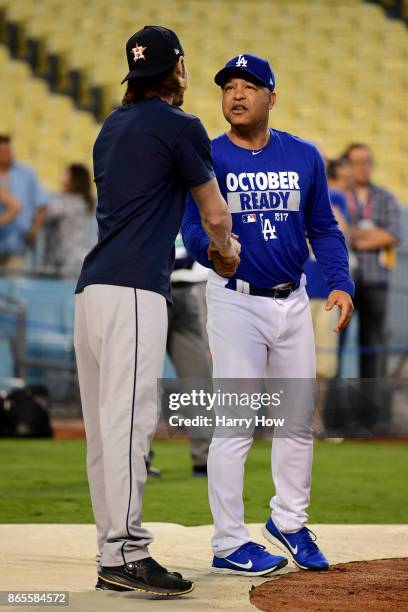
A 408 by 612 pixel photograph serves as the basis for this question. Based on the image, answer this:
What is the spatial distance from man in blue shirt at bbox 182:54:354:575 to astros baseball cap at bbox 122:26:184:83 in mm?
677

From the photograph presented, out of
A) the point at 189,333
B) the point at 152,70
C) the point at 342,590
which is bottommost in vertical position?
the point at 342,590

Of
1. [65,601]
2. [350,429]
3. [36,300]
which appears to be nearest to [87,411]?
[65,601]

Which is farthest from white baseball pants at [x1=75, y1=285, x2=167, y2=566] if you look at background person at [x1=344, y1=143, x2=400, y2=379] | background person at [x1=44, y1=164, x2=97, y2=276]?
background person at [x1=44, y1=164, x2=97, y2=276]

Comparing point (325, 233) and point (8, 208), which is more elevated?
point (8, 208)

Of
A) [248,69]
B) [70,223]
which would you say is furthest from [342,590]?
[70,223]

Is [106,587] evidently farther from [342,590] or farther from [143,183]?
[143,183]

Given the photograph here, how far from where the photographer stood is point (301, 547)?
179 inches

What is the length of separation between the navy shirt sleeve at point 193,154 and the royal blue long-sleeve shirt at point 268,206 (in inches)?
23.0

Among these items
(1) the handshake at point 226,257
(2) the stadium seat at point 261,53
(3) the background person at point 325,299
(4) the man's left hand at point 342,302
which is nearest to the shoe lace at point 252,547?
(4) the man's left hand at point 342,302

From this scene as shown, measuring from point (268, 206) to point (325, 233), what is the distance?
0.34 meters

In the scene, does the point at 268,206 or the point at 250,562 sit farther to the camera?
the point at 268,206

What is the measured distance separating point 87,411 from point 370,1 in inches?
484

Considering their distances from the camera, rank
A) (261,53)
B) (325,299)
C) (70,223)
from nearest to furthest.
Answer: (325,299), (70,223), (261,53)

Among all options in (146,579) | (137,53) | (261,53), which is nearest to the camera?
(146,579)
